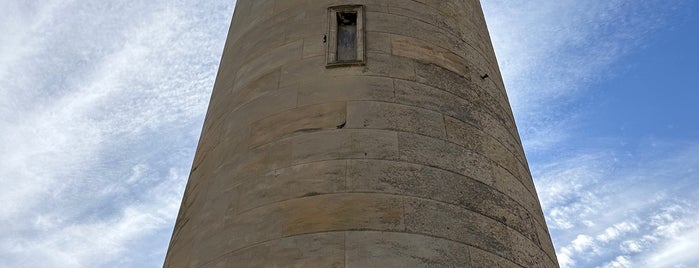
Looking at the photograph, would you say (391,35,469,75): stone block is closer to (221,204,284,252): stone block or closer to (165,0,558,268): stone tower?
(165,0,558,268): stone tower

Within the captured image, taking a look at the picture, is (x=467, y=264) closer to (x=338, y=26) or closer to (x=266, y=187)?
(x=266, y=187)

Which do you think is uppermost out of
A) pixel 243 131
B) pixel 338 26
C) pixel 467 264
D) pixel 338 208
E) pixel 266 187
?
pixel 338 26

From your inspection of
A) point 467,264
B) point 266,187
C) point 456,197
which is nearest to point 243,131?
point 266,187

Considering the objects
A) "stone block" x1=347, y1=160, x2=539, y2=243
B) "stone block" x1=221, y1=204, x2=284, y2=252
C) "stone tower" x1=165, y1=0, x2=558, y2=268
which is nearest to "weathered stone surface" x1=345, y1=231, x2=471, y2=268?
"stone tower" x1=165, y1=0, x2=558, y2=268

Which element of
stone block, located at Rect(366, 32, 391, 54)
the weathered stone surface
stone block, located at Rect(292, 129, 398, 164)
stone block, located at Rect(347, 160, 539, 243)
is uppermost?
stone block, located at Rect(366, 32, 391, 54)

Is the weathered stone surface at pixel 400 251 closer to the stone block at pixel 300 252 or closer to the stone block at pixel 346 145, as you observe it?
the stone block at pixel 300 252

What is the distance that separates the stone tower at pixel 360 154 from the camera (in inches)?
302

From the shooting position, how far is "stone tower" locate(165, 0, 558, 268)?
7660mm

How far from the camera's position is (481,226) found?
26.7 ft

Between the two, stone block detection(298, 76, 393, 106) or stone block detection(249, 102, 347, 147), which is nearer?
stone block detection(249, 102, 347, 147)

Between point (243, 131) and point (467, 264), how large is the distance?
13.5ft

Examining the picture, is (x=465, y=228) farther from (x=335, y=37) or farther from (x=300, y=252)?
(x=335, y=37)

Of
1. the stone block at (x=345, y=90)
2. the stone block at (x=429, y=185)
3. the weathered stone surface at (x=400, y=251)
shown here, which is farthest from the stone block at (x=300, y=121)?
the weathered stone surface at (x=400, y=251)

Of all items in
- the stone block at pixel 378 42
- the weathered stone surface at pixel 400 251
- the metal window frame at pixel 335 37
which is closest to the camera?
the weathered stone surface at pixel 400 251
